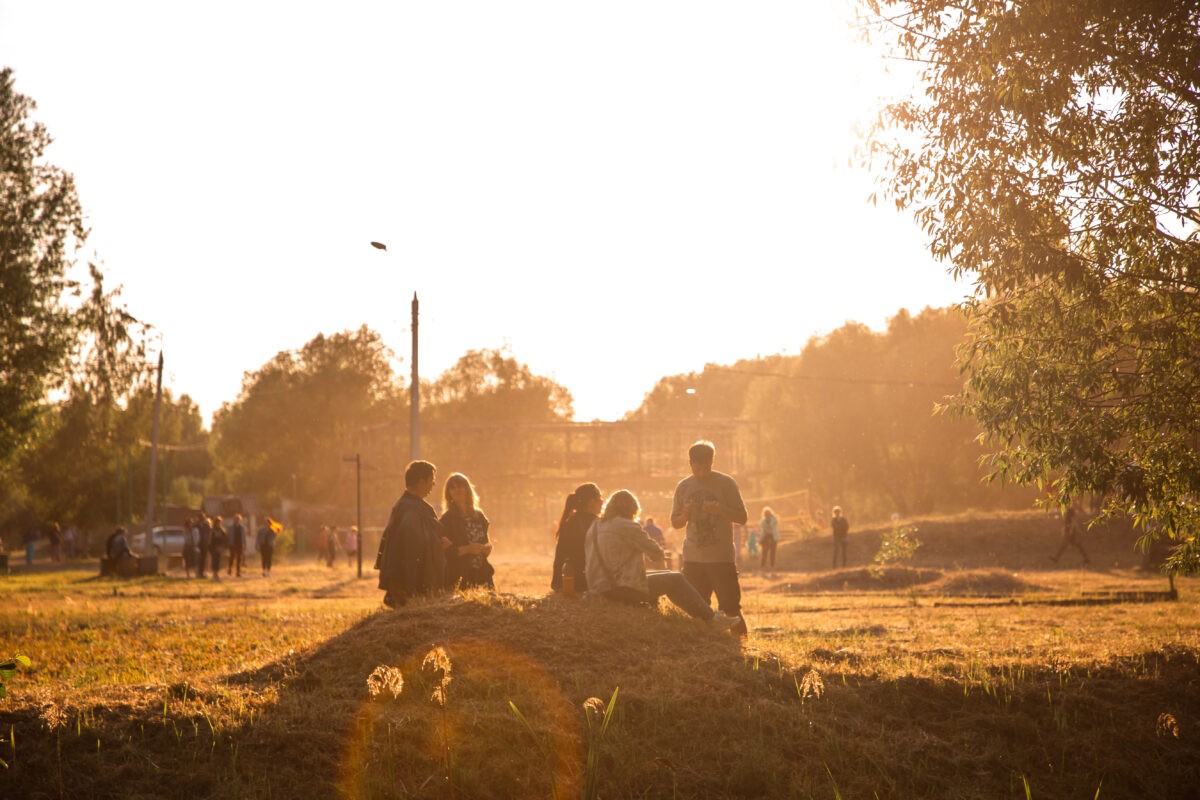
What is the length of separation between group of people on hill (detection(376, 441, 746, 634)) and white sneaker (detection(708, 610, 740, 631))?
0.01 m

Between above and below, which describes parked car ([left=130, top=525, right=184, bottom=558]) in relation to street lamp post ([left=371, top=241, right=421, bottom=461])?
below

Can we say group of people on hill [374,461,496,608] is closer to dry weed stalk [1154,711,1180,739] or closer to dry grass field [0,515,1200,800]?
dry grass field [0,515,1200,800]

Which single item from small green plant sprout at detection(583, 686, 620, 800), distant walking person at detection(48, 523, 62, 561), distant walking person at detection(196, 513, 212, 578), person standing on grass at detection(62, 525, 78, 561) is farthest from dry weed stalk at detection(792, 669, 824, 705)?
person standing on grass at detection(62, 525, 78, 561)

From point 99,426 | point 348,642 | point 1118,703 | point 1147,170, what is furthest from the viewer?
point 99,426

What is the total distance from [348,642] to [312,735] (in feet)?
7.06

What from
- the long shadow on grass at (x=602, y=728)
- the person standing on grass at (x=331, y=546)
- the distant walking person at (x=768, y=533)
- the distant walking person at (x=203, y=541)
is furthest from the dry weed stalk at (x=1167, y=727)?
the person standing on grass at (x=331, y=546)

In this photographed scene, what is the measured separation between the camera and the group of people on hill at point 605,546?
10234 mm

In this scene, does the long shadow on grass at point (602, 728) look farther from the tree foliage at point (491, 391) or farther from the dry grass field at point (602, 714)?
the tree foliage at point (491, 391)

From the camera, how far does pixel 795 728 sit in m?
6.99

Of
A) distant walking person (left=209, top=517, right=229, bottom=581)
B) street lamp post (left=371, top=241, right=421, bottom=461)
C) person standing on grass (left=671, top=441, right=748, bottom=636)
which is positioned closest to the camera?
person standing on grass (left=671, top=441, right=748, bottom=636)

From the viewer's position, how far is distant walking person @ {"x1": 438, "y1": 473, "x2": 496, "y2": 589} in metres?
11.6

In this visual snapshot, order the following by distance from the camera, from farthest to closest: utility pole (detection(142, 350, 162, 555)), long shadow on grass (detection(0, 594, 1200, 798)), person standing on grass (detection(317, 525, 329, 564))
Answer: person standing on grass (detection(317, 525, 329, 564)) < utility pole (detection(142, 350, 162, 555)) < long shadow on grass (detection(0, 594, 1200, 798))

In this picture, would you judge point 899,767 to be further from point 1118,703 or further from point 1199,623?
point 1199,623

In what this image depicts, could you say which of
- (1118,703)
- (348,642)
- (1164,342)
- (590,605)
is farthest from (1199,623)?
(348,642)
